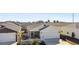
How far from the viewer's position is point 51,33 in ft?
7.69

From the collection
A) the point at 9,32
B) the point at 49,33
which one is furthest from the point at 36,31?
the point at 9,32

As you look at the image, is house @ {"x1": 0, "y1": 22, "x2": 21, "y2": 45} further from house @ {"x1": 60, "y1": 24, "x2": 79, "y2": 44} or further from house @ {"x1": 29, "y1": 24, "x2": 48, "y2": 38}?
house @ {"x1": 60, "y1": 24, "x2": 79, "y2": 44}

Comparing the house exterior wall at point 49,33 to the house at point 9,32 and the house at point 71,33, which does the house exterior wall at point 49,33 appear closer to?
the house at point 71,33

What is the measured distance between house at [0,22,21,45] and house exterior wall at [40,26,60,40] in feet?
1.13

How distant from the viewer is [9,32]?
2.34 metres

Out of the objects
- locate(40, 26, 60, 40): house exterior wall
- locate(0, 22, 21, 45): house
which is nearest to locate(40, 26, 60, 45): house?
locate(40, 26, 60, 40): house exterior wall

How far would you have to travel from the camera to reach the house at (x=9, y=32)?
2.34m

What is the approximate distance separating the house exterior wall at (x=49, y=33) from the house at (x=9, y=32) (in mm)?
345

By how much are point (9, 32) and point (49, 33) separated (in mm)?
572

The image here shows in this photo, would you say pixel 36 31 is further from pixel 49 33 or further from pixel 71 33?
pixel 71 33

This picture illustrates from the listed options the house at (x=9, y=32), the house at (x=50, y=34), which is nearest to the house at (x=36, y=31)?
the house at (x=50, y=34)
